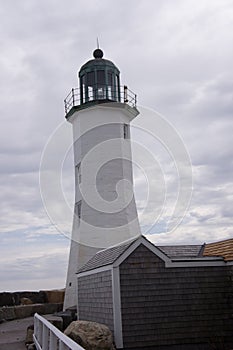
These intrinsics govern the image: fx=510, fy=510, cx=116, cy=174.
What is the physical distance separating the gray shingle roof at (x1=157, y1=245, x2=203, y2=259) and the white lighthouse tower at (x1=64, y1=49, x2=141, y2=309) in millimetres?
4829

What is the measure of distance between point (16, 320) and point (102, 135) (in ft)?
25.8

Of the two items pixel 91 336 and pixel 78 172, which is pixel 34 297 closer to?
pixel 78 172

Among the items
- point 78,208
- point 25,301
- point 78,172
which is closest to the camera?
point 78,208

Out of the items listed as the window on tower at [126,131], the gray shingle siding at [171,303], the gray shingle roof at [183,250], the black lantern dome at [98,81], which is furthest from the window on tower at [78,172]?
the gray shingle siding at [171,303]

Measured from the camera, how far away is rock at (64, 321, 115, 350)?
10.7 meters

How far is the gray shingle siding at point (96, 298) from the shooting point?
12.5 meters

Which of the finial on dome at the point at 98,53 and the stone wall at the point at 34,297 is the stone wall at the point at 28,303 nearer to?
the stone wall at the point at 34,297

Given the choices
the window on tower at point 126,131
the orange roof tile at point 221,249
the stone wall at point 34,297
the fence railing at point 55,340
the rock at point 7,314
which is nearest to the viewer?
the fence railing at point 55,340

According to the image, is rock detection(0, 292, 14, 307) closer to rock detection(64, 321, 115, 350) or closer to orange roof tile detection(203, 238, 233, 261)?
orange roof tile detection(203, 238, 233, 261)

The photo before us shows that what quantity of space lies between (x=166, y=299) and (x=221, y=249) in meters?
2.32

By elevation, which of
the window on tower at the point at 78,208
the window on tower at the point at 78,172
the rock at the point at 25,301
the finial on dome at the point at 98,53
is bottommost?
the rock at the point at 25,301

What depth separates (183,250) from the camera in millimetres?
14469

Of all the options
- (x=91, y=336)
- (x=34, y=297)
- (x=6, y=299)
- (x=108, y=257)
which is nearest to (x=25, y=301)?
(x=6, y=299)

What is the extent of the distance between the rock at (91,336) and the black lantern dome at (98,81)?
11333mm
